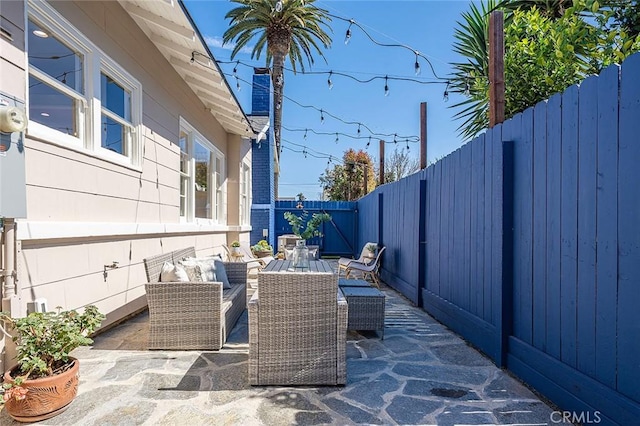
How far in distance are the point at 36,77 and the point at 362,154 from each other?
64.0 ft

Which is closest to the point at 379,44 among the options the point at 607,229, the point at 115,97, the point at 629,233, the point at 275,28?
the point at 115,97

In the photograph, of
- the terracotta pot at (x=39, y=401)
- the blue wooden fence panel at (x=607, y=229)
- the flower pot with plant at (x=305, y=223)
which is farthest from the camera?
the flower pot with plant at (x=305, y=223)

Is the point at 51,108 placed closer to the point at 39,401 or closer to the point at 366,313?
the point at 39,401

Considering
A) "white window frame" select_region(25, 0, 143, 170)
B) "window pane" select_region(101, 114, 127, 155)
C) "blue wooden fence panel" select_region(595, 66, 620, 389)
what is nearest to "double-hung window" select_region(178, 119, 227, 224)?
"white window frame" select_region(25, 0, 143, 170)

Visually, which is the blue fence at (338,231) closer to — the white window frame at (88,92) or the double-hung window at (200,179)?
the double-hung window at (200,179)

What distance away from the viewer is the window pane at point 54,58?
9.59 feet

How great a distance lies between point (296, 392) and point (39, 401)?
1538mm

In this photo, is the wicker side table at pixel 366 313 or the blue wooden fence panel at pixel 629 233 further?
the wicker side table at pixel 366 313

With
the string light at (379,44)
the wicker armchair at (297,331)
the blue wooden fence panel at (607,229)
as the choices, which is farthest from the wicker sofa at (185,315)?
the string light at (379,44)

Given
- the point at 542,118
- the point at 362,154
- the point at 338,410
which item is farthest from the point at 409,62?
the point at 362,154

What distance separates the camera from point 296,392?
8.34 ft

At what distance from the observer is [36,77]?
116 inches

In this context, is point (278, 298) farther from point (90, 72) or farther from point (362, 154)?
point (362, 154)

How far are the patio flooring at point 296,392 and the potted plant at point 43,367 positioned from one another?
0.11m
